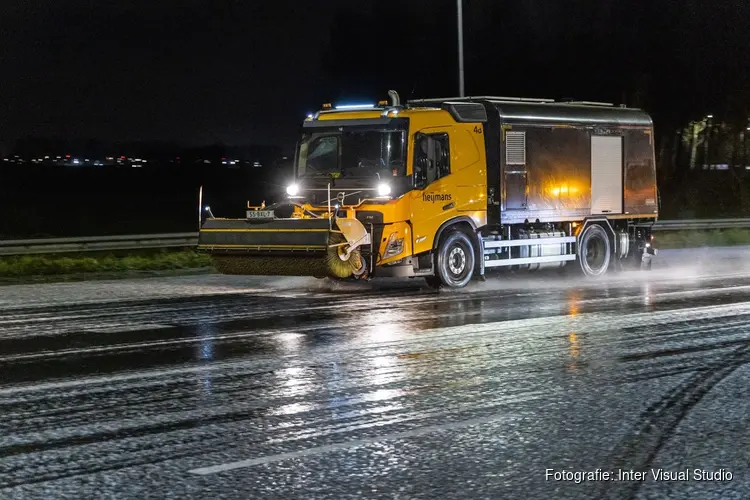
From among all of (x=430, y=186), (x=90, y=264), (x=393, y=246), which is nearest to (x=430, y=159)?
(x=430, y=186)

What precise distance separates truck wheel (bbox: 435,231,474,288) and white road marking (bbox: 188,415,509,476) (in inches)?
414

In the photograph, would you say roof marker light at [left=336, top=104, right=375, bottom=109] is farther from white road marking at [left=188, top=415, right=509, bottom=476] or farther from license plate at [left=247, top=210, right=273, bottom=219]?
white road marking at [left=188, top=415, right=509, bottom=476]

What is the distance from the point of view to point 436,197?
718 inches

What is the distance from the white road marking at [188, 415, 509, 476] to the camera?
653 centimetres

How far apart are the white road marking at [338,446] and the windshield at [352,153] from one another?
33.3ft

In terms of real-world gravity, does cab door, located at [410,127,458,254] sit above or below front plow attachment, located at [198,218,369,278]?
above

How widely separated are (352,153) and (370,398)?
994cm

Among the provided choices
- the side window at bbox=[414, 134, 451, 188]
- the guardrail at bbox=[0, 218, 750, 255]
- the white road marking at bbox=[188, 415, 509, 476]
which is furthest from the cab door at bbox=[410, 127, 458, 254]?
the white road marking at bbox=[188, 415, 509, 476]

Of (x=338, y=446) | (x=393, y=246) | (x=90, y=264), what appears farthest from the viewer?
(x=90, y=264)

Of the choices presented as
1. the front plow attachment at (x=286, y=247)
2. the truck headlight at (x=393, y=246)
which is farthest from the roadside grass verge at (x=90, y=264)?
the truck headlight at (x=393, y=246)

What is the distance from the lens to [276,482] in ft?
20.5

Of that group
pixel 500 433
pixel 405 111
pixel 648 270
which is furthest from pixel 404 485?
pixel 648 270

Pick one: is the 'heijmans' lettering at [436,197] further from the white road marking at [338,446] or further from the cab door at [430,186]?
the white road marking at [338,446]

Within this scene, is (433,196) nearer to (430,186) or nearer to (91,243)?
(430,186)
